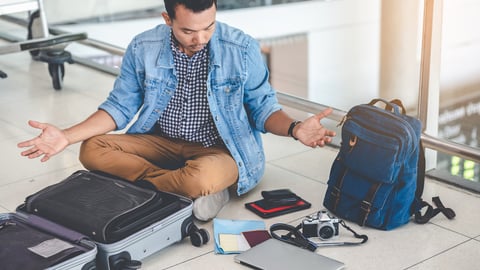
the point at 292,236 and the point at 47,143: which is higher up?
the point at 47,143

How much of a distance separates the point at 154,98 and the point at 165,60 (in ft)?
0.43

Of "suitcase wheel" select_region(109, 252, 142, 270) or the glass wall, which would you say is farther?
the glass wall

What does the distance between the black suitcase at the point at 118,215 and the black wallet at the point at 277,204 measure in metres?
0.28

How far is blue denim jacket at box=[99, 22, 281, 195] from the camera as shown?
257cm

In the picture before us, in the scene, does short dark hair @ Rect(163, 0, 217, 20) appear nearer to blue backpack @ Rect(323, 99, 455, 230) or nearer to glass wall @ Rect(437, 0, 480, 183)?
blue backpack @ Rect(323, 99, 455, 230)

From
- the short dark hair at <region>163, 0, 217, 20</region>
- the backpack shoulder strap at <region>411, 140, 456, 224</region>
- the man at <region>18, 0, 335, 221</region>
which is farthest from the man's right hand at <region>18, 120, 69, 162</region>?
the backpack shoulder strap at <region>411, 140, 456, 224</region>

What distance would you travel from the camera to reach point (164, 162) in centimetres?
271

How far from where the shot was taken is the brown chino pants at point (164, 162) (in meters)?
2.47

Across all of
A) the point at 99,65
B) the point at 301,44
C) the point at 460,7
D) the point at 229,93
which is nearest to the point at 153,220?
the point at 229,93

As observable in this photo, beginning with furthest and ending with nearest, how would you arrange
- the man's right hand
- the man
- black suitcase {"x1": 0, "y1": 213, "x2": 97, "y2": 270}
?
1. the man
2. the man's right hand
3. black suitcase {"x1": 0, "y1": 213, "x2": 97, "y2": 270}

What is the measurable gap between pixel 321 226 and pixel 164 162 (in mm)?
647

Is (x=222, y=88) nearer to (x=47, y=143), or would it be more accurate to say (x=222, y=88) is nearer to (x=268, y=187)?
(x=268, y=187)

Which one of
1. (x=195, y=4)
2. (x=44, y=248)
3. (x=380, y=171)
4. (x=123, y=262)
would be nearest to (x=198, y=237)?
(x=123, y=262)

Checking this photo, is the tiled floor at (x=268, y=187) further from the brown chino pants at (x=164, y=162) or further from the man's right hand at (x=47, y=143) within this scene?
the man's right hand at (x=47, y=143)
